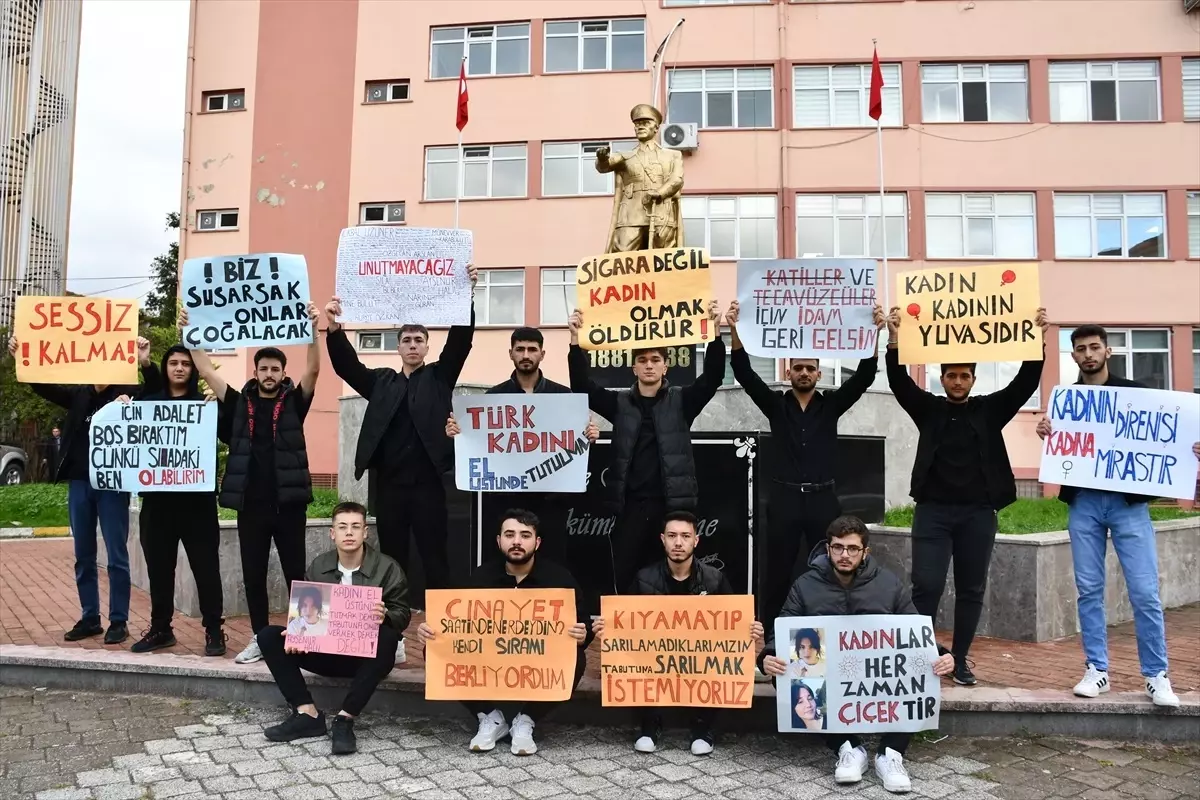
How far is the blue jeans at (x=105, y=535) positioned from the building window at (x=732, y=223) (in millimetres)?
17415

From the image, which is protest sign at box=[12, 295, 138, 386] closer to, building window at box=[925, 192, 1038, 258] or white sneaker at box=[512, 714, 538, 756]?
white sneaker at box=[512, 714, 538, 756]

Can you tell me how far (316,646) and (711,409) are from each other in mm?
4573

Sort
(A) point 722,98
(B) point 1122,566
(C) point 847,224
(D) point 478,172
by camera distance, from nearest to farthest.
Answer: (B) point 1122,566 < (C) point 847,224 < (A) point 722,98 < (D) point 478,172

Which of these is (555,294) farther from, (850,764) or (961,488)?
(850,764)

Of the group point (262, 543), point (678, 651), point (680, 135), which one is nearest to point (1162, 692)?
point (678, 651)

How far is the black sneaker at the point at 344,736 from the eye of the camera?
14.7 ft

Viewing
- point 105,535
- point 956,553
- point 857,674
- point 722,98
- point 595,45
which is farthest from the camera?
point 595,45

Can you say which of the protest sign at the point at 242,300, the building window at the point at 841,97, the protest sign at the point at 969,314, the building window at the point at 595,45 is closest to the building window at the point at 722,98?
the building window at the point at 841,97

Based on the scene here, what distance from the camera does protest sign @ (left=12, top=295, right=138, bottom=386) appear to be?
600 centimetres

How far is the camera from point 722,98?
22250mm

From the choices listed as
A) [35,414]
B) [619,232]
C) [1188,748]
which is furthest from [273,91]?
[1188,748]

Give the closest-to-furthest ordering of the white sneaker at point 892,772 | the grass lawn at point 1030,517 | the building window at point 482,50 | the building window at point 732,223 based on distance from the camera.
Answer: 1. the white sneaker at point 892,772
2. the grass lawn at point 1030,517
3. the building window at point 732,223
4. the building window at point 482,50

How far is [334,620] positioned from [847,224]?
19.3 m

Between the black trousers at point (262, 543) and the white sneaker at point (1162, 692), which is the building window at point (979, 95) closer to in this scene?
the white sneaker at point (1162, 692)
